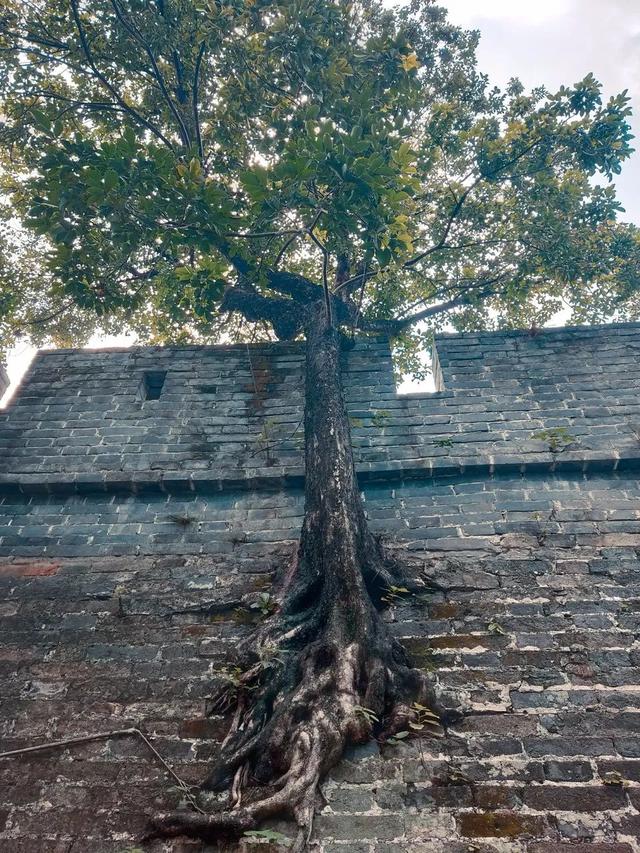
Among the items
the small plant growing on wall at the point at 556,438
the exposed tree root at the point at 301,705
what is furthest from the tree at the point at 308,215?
the small plant growing on wall at the point at 556,438

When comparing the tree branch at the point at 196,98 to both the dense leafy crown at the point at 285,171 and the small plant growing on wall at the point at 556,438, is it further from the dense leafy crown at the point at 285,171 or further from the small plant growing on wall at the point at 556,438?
the small plant growing on wall at the point at 556,438

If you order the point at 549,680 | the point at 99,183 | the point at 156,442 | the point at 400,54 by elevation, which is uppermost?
the point at 400,54

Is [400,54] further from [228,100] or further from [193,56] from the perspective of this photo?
[193,56]

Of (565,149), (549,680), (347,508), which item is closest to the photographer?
(549,680)

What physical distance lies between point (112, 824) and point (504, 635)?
7.69 ft

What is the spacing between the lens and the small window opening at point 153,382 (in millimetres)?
5707

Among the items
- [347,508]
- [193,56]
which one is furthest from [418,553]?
[193,56]

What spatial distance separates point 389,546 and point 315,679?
1439mm

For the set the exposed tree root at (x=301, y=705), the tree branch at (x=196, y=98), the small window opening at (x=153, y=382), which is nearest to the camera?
the exposed tree root at (x=301, y=705)

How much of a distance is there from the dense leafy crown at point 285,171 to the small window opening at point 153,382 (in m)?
0.75

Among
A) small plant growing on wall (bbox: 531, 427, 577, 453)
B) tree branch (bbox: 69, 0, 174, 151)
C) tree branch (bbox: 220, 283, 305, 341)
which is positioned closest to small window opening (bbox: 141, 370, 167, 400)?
tree branch (bbox: 220, 283, 305, 341)

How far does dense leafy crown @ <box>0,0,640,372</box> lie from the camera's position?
438 cm

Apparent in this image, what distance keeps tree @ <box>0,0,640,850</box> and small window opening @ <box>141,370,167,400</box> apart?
2.47 feet

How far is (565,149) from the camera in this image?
249 inches
